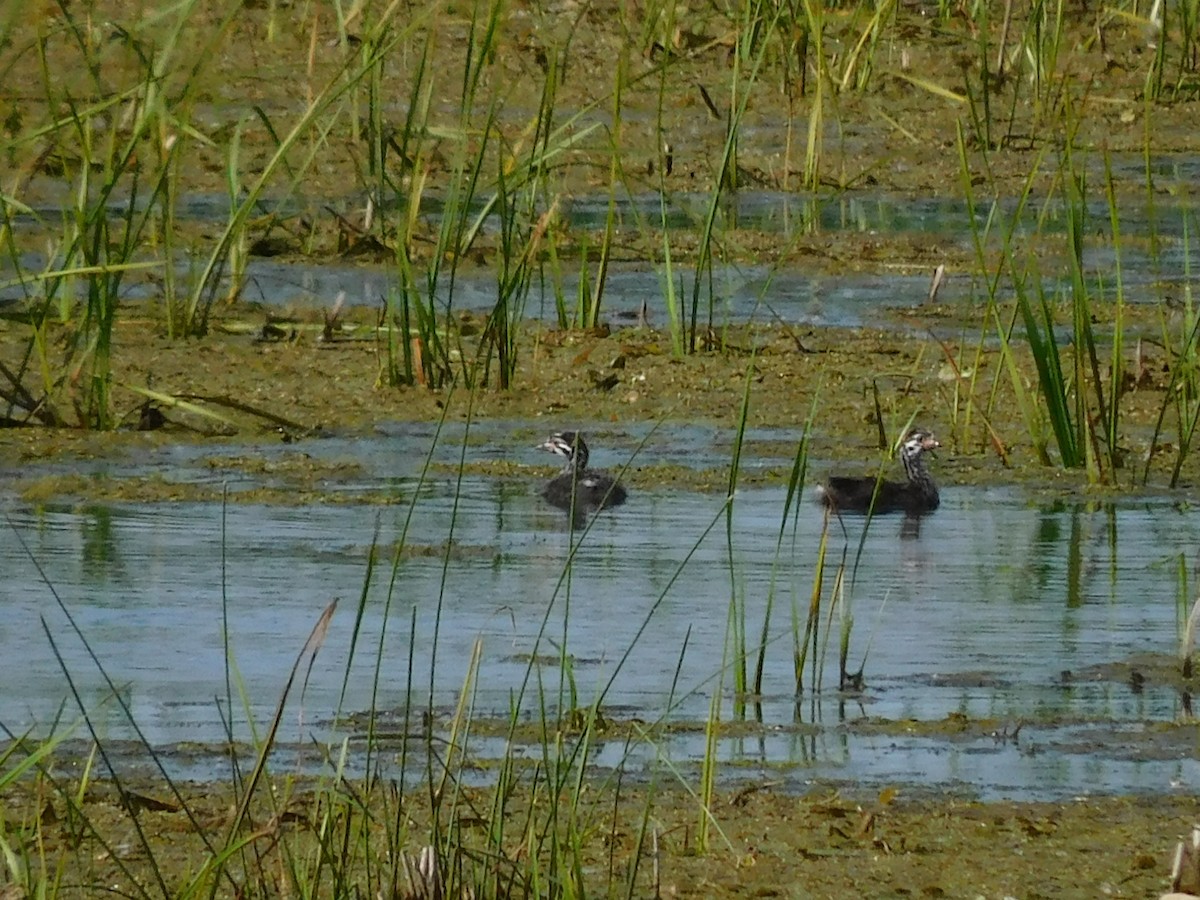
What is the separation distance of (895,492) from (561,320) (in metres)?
1.97

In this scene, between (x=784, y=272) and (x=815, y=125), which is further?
(x=815, y=125)

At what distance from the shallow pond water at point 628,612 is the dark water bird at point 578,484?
7cm

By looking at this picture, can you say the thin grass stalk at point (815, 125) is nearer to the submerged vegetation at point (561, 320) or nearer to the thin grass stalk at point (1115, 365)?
the submerged vegetation at point (561, 320)

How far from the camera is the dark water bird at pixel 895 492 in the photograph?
6.67 m

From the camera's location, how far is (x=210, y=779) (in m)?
4.18

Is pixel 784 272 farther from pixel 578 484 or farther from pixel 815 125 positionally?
pixel 578 484

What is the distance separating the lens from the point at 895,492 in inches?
268

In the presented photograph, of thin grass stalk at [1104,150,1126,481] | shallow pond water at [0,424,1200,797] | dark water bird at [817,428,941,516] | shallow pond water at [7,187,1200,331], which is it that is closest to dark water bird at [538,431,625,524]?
shallow pond water at [0,424,1200,797]

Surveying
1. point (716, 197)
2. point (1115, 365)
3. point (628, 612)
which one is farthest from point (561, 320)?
point (628, 612)

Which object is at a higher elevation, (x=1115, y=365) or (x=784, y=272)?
(x=1115, y=365)

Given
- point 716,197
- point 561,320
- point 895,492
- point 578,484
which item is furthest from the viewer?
point 561,320

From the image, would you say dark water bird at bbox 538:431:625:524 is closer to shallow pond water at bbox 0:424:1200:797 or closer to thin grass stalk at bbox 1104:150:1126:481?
shallow pond water at bbox 0:424:1200:797

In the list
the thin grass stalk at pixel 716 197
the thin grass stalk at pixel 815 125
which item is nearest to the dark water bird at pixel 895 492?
the thin grass stalk at pixel 716 197

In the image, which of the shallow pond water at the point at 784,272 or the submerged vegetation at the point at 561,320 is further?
the shallow pond water at the point at 784,272
